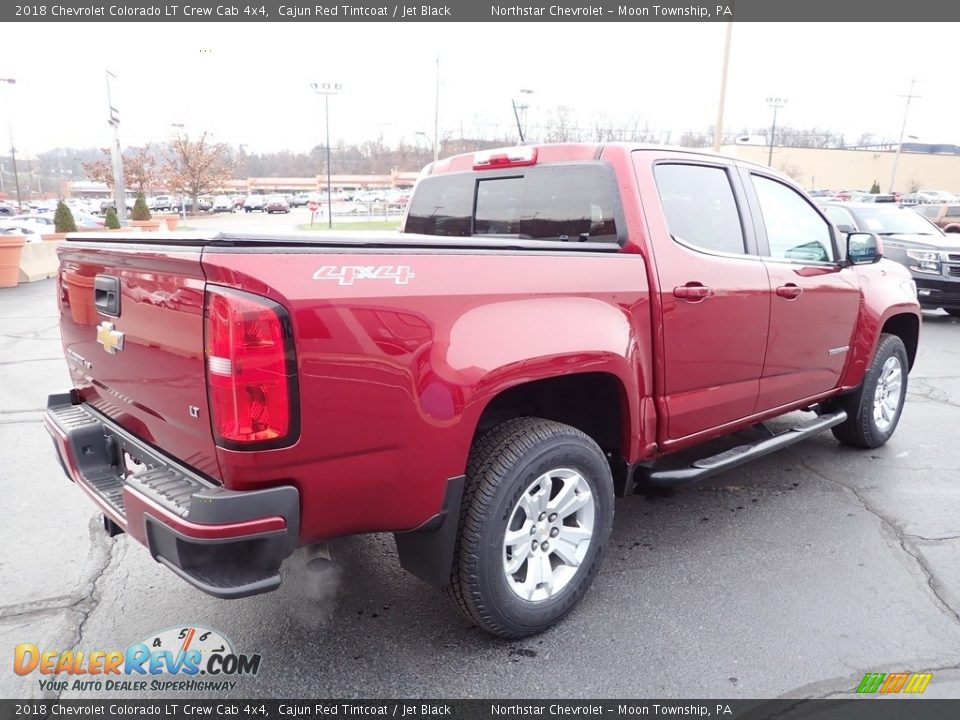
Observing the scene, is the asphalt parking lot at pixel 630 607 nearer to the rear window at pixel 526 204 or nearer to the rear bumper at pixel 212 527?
the rear bumper at pixel 212 527

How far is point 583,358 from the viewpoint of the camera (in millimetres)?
2762

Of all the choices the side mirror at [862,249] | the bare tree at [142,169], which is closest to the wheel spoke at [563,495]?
the side mirror at [862,249]

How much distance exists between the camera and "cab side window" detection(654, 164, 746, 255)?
3357mm

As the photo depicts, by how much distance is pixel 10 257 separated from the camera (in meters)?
14.7

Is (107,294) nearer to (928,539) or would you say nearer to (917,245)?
(928,539)

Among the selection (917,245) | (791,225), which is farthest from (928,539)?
(917,245)

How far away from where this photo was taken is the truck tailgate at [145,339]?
2.11m

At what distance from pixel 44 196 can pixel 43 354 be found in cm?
8590

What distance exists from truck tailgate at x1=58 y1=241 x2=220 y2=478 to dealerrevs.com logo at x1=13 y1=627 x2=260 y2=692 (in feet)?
2.92

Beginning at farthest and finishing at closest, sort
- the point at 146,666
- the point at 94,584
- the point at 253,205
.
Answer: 1. the point at 253,205
2. the point at 94,584
3. the point at 146,666

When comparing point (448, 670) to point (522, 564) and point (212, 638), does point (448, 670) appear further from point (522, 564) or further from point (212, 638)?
point (212, 638)

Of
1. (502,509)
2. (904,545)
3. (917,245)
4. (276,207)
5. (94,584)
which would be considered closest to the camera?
(502,509)

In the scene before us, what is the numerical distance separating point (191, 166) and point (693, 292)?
3929 centimetres

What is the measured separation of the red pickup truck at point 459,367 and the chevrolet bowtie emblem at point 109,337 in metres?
0.01
